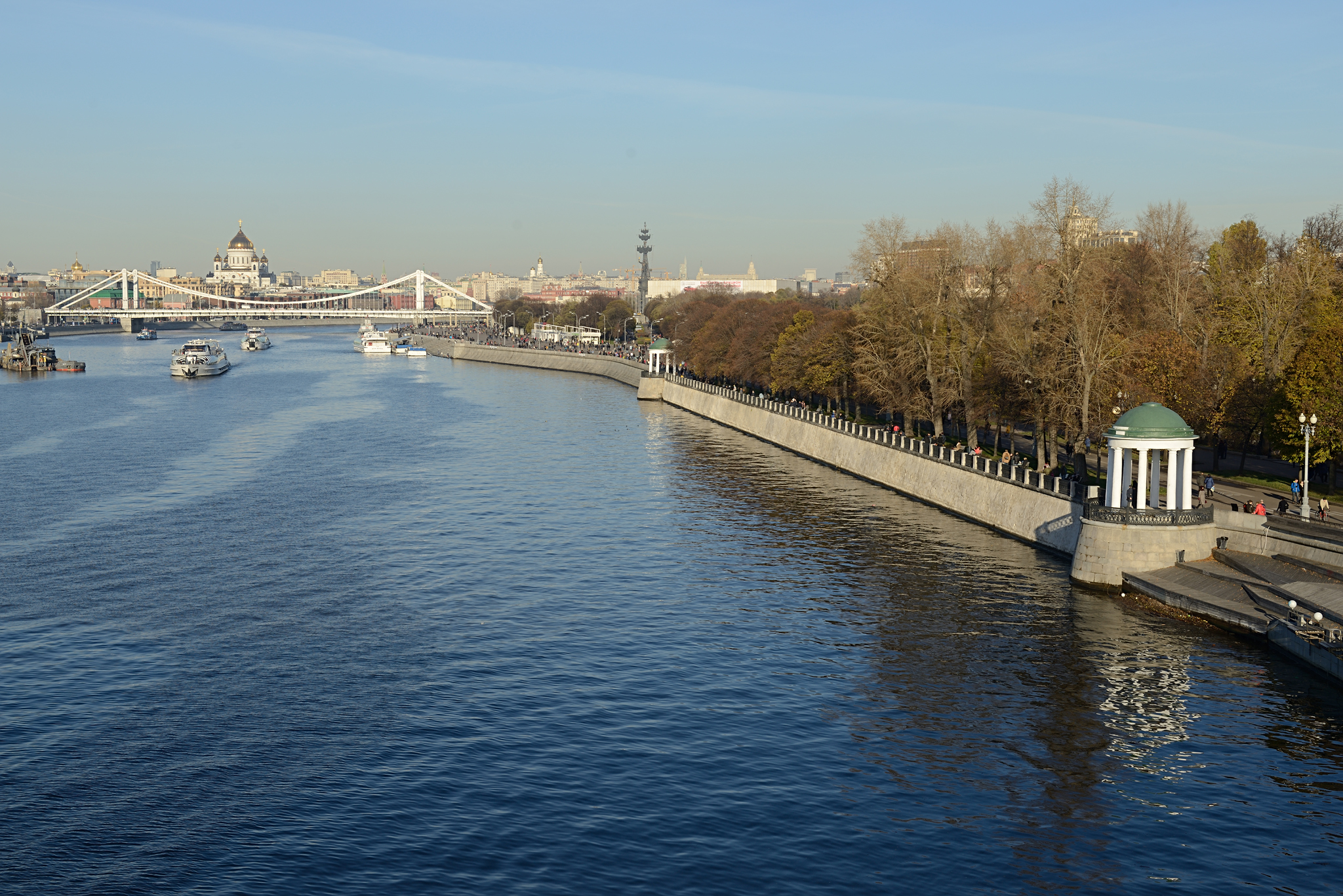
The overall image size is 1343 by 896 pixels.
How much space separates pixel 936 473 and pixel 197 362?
374 feet

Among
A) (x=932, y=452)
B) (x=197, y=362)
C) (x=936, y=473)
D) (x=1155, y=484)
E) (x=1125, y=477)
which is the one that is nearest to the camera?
(x=1155, y=484)

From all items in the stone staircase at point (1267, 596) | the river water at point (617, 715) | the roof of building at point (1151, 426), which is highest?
the roof of building at point (1151, 426)

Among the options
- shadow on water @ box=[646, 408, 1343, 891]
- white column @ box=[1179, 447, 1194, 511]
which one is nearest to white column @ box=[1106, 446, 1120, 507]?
white column @ box=[1179, 447, 1194, 511]

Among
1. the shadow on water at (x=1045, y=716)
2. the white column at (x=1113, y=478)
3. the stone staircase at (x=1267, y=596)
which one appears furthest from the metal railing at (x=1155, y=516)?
the shadow on water at (x=1045, y=716)

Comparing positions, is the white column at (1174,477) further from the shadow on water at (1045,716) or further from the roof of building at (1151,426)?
the shadow on water at (1045,716)

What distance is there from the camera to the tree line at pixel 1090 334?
52812 mm

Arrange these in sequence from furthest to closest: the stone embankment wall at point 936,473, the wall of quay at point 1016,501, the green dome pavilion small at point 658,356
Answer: the green dome pavilion small at point 658,356
the stone embankment wall at point 936,473
the wall of quay at point 1016,501

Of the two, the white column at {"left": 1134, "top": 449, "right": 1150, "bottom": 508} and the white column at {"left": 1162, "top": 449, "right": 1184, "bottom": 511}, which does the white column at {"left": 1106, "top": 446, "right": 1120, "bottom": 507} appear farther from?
the white column at {"left": 1162, "top": 449, "right": 1184, "bottom": 511}

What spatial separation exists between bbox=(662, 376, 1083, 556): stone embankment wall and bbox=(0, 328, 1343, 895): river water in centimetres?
142

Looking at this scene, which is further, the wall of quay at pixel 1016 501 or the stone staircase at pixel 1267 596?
the wall of quay at pixel 1016 501

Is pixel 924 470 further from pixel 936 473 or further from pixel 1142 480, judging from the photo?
pixel 1142 480

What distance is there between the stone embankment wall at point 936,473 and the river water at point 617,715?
142 cm

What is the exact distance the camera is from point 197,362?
5876 inches

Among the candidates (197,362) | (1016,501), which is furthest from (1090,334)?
(197,362)
